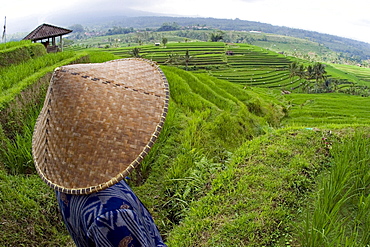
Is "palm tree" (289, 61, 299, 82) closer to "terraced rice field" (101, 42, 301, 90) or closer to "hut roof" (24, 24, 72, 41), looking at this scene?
"terraced rice field" (101, 42, 301, 90)

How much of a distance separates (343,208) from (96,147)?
222 centimetres

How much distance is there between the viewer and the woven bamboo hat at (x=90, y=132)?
1.11 metres

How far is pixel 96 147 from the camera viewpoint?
113cm

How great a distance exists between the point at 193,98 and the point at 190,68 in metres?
37.0

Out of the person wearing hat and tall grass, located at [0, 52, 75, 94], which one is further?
tall grass, located at [0, 52, 75, 94]

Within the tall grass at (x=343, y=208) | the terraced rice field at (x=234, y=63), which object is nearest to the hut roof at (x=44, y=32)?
the tall grass at (x=343, y=208)

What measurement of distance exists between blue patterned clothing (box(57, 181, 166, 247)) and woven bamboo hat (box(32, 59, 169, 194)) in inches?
2.1

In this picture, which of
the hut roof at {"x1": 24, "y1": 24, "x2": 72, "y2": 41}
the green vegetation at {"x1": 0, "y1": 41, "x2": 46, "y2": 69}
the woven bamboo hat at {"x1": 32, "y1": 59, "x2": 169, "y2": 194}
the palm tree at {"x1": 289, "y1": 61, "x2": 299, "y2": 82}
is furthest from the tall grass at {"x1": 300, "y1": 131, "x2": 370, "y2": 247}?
the palm tree at {"x1": 289, "y1": 61, "x2": 299, "y2": 82}

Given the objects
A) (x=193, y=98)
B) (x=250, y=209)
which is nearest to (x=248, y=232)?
(x=250, y=209)

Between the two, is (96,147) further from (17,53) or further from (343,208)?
(17,53)

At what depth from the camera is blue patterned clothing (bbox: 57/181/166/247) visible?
0.97 metres

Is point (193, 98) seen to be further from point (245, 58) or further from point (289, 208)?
point (245, 58)

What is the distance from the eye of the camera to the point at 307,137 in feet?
12.5

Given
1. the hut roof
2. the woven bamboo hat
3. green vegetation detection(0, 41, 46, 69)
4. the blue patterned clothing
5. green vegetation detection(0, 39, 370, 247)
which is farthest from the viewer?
the hut roof
